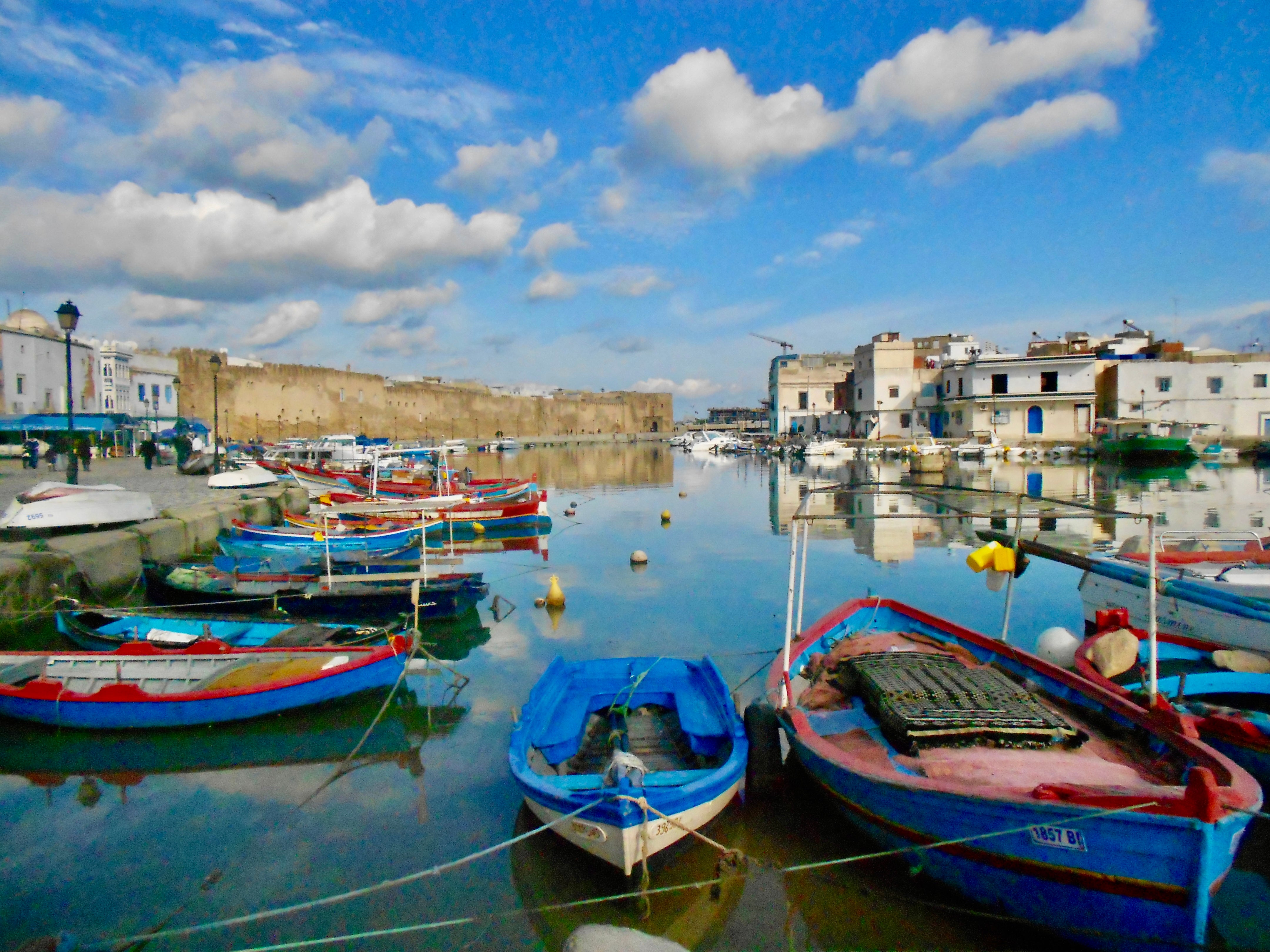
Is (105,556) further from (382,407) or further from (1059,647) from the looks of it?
(382,407)

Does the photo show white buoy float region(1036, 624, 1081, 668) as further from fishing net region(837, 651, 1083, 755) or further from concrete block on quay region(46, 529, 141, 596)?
concrete block on quay region(46, 529, 141, 596)

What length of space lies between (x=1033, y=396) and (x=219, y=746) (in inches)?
1760

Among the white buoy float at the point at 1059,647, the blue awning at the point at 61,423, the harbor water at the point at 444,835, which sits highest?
the blue awning at the point at 61,423

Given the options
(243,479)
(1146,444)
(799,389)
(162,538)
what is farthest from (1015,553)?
(799,389)

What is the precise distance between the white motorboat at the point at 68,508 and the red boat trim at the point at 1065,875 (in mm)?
14578

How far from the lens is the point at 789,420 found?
2467 inches

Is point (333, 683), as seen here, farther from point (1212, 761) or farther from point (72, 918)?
point (1212, 761)

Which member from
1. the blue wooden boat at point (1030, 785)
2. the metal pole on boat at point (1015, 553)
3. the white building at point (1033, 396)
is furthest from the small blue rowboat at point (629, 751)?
the white building at point (1033, 396)

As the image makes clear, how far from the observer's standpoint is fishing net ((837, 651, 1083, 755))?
15.8 feet

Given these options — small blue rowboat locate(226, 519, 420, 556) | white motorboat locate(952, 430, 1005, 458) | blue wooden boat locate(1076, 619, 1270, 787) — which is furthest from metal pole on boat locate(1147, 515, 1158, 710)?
white motorboat locate(952, 430, 1005, 458)

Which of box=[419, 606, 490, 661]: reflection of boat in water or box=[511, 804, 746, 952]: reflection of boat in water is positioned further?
box=[419, 606, 490, 661]: reflection of boat in water

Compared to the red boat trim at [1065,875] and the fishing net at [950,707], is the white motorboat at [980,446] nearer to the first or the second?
the fishing net at [950,707]

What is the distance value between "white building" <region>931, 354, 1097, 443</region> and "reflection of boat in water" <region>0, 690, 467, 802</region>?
42019 mm

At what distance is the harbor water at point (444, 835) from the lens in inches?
173
